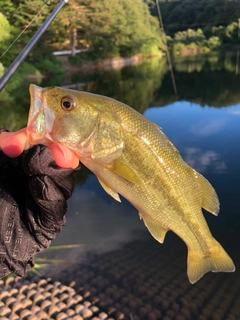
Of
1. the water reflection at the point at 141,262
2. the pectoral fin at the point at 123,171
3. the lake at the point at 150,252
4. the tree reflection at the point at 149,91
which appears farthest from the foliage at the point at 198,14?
the pectoral fin at the point at 123,171

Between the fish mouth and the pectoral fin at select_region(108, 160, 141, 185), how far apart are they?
0.36 metres

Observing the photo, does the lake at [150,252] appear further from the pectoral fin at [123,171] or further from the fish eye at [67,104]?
the fish eye at [67,104]

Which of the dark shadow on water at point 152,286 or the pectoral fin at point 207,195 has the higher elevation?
the pectoral fin at point 207,195

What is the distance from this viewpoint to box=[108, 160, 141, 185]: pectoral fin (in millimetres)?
2045

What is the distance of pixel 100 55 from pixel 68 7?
6.15 metres

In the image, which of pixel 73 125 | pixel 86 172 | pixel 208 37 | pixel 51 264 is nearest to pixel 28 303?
pixel 51 264

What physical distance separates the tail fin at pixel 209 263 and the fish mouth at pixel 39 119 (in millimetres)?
1104

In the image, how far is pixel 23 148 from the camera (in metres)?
1.92

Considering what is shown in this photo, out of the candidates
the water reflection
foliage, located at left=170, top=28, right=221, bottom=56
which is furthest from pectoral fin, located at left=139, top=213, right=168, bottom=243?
foliage, located at left=170, top=28, right=221, bottom=56

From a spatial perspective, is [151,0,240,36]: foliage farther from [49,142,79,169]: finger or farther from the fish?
[49,142,79,169]: finger

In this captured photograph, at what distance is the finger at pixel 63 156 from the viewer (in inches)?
76.0

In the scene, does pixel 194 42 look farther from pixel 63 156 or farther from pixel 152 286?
pixel 63 156

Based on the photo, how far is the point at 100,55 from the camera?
43.2m

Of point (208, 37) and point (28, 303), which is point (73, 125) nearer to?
point (28, 303)
